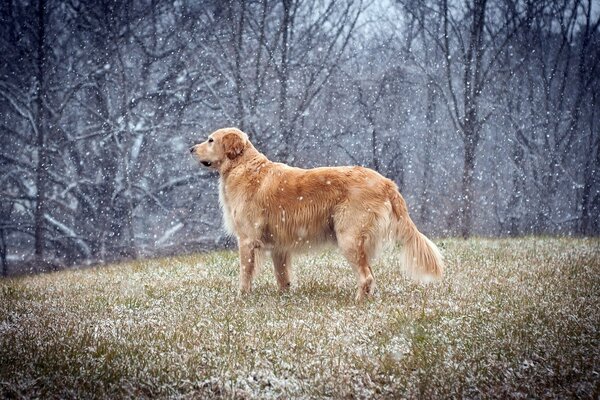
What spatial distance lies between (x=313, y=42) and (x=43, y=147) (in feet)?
26.5

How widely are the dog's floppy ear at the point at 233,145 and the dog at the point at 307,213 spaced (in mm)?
14

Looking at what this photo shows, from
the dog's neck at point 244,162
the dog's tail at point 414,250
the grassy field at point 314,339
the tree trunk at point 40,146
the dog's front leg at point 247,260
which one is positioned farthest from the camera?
the tree trunk at point 40,146

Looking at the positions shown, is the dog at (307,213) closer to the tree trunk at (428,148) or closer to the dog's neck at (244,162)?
the dog's neck at (244,162)

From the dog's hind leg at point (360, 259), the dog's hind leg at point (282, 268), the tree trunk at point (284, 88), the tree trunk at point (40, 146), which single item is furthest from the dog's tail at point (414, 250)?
the tree trunk at point (40, 146)

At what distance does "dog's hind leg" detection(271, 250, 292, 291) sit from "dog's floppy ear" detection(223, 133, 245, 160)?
4.76 feet

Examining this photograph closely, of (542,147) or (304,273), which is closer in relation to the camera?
(304,273)

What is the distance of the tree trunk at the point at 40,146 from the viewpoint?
15125mm

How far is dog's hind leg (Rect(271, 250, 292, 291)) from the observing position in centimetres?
751

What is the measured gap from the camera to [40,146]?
15.2 m

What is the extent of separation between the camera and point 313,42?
16094 millimetres

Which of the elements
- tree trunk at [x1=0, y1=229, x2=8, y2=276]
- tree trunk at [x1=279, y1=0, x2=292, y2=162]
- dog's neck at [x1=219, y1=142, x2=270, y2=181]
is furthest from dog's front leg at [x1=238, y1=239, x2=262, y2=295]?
tree trunk at [x1=0, y1=229, x2=8, y2=276]

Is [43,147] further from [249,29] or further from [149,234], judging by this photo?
[249,29]

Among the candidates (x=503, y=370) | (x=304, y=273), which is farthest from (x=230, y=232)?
(x=503, y=370)

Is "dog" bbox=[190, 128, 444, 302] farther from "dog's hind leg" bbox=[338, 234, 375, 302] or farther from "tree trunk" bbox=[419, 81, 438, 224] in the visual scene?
"tree trunk" bbox=[419, 81, 438, 224]
